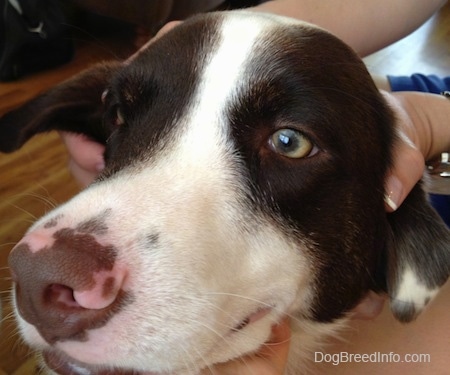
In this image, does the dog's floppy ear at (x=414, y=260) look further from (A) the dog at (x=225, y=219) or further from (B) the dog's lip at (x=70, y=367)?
(B) the dog's lip at (x=70, y=367)

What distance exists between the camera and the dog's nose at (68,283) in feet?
2.90

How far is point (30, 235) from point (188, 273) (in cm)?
28

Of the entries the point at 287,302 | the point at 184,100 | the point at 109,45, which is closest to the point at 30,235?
the point at 184,100

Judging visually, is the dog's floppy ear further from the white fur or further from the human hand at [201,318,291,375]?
the human hand at [201,318,291,375]

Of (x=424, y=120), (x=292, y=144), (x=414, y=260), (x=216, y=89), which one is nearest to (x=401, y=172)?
(x=414, y=260)

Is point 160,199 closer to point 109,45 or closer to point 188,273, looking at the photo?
point 188,273

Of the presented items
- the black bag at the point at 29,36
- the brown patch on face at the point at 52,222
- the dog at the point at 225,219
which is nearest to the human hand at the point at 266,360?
the dog at the point at 225,219

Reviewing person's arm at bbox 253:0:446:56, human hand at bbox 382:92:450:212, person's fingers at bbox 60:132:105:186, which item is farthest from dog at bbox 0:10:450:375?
person's arm at bbox 253:0:446:56

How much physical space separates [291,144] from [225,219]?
0.22 metres

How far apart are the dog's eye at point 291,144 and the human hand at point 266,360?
43cm

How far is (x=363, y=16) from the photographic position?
242 centimetres

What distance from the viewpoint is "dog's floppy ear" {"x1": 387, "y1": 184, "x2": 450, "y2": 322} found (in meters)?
1.45

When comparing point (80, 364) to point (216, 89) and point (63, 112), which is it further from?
point (63, 112)

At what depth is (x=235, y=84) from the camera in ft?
3.97
